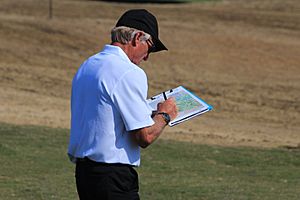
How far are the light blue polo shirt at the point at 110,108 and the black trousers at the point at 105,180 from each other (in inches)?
1.7

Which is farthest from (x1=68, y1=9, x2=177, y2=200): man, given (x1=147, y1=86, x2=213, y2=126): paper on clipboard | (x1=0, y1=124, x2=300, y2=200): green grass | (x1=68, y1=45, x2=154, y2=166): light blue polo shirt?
(x1=0, y1=124, x2=300, y2=200): green grass

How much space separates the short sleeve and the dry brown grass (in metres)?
Result: 10.6

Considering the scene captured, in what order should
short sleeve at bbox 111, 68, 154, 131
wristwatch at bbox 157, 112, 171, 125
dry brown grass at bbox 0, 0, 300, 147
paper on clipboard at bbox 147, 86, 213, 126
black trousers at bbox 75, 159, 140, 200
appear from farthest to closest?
dry brown grass at bbox 0, 0, 300, 147 < paper on clipboard at bbox 147, 86, 213, 126 < wristwatch at bbox 157, 112, 171, 125 < black trousers at bbox 75, 159, 140, 200 < short sleeve at bbox 111, 68, 154, 131

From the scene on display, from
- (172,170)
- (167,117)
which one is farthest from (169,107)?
(172,170)

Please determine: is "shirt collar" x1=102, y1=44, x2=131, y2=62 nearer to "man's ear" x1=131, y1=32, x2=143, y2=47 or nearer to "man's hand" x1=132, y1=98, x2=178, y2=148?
"man's ear" x1=131, y1=32, x2=143, y2=47

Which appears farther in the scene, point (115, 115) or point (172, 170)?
point (172, 170)

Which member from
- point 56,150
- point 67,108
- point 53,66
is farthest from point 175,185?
point 53,66

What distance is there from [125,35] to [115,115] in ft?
1.36

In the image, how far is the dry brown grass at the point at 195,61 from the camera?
17.5 metres

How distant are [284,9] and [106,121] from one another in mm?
30447

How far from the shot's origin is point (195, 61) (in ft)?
82.5

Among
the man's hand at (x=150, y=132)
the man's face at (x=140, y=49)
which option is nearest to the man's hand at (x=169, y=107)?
the man's hand at (x=150, y=132)

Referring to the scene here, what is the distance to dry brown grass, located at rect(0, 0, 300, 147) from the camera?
17.5 metres

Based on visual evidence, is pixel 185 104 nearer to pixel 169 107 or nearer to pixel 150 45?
pixel 169 107
